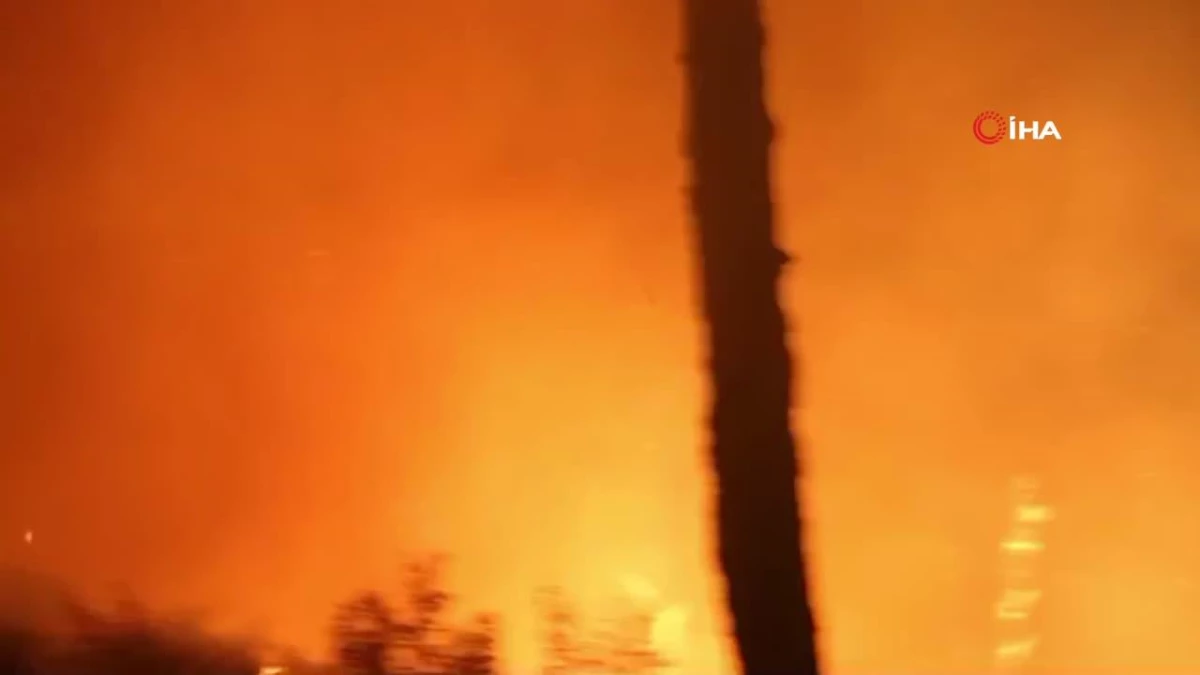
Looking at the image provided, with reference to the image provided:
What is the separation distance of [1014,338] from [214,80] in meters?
1.11

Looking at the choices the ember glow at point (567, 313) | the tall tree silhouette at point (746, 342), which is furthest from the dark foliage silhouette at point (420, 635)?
the tall tree silhouette at point (746, 342)

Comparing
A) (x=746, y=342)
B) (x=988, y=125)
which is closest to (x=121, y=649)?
(x=746, y=342)

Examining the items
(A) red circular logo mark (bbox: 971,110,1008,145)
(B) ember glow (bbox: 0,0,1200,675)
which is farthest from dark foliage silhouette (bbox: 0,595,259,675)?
(A) red circular logo mark (bbox: 971,110,1008,145)

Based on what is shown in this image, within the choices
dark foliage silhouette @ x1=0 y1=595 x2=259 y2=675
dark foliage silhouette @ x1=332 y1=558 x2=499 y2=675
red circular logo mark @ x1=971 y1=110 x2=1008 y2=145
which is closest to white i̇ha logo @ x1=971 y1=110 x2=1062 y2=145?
red circular logo mark @ x1=971 y1=110 x2=1008 y2=145

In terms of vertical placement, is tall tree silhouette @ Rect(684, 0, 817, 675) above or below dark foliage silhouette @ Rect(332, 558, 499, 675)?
above

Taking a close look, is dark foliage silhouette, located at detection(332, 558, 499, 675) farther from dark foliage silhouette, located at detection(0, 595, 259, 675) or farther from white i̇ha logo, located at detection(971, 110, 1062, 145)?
white i̇ha logo, located at detection(971, 110, 1062, 145)

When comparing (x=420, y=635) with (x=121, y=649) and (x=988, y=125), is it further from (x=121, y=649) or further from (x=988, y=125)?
(x=988, y=125)

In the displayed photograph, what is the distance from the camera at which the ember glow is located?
1.32 metres

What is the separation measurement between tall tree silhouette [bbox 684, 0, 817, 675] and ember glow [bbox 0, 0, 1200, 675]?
0.03 meters

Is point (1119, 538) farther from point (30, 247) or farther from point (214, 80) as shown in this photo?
point (30, 247)

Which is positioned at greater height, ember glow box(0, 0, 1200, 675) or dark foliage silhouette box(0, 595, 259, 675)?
ember glow box(0, 0, 1200, 675)

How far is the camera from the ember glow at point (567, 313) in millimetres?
1317

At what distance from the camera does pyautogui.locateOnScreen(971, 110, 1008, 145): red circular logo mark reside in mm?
1321

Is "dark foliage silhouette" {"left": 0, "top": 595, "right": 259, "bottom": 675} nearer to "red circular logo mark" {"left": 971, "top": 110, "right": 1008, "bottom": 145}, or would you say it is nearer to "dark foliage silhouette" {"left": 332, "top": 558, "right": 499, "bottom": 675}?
"dark foliage silhouette" {"left": 332, "top": 558, "right": 499, "bottom": 675}
